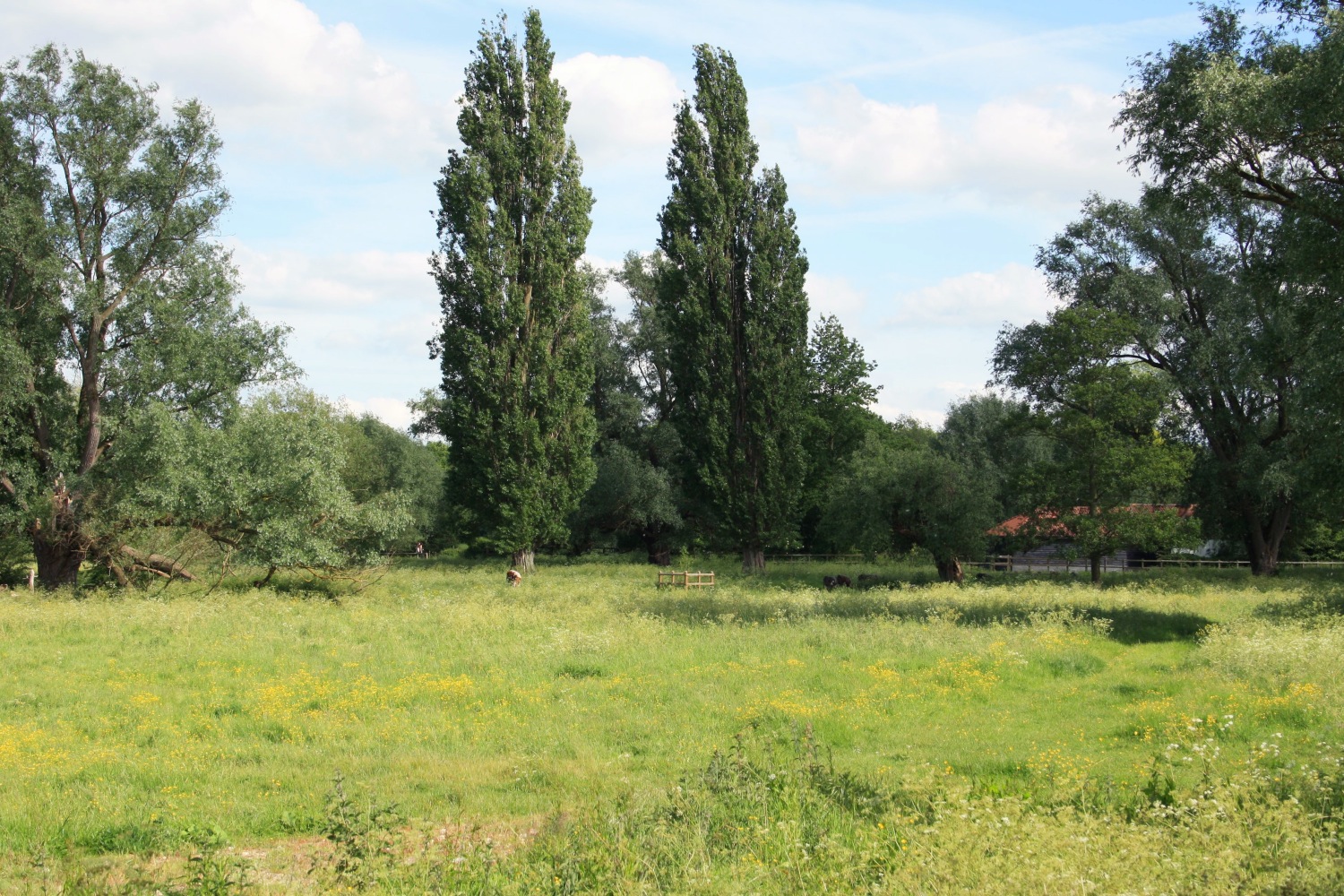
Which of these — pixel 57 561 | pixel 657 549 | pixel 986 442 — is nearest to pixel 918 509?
pixel 657 549

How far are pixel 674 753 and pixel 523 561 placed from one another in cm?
2840

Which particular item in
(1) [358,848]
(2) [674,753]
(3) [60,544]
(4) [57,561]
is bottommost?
(2) [674,753]

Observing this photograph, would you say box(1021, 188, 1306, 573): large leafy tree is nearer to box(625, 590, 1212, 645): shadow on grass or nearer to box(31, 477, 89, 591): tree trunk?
box(625, 590, 1212, 645): shadow on grass

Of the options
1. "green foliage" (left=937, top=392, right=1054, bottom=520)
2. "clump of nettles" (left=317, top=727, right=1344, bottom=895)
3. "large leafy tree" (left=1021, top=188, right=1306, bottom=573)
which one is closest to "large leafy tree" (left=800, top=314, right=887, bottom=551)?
"green foliage" (left=937, top=392, right=1054, bottom=520)

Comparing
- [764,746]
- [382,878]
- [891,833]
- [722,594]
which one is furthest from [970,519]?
[382,878]

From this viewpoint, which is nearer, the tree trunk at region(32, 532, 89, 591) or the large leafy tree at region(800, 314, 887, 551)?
the tree trunk at region(32, 532, 89, 591)

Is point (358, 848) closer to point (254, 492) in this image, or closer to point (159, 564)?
point (254, 492)

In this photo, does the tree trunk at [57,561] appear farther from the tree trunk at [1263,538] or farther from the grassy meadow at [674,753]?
the tree trunk at [1263,538]

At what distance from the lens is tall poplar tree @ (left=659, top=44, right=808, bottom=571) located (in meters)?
40.5

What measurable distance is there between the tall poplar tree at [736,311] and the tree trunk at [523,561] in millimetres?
7874

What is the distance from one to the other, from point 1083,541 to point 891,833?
28.9 meters

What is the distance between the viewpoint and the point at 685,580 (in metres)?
34.1

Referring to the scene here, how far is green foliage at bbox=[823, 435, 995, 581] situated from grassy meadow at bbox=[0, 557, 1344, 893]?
1248 cm

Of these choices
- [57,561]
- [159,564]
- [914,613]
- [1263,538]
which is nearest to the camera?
[914,613]
